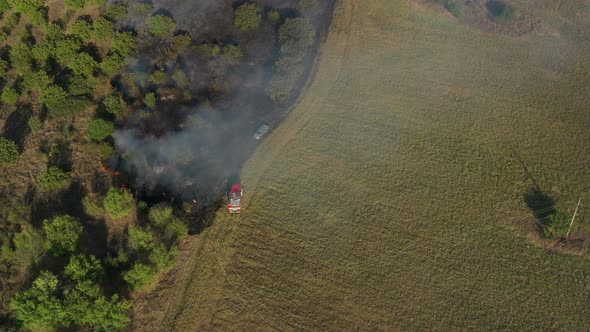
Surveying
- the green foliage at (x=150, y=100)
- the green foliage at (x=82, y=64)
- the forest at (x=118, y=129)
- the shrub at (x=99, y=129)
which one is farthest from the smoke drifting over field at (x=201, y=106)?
the green foliage at (x=82, y=64)

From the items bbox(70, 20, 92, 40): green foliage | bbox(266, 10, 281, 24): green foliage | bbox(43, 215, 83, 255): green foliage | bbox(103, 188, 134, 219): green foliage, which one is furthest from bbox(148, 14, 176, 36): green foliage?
bbox(43, 215, 83, 255): green foliage

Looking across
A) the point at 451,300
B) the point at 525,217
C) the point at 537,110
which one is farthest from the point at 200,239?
the point at 537,110

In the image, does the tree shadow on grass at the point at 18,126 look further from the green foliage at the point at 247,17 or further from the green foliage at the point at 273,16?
the green foliage at the point at 273,16

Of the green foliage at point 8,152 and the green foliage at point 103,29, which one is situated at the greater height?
the green foliage at point 103,29

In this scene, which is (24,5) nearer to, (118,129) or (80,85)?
(80,85)

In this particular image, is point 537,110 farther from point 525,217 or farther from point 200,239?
point 200,239
